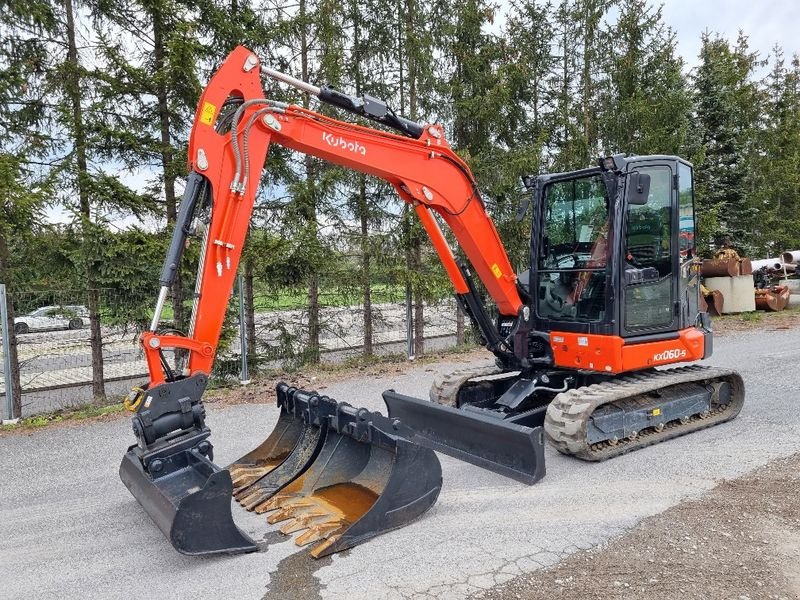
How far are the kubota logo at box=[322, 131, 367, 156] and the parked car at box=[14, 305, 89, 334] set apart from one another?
228 inches

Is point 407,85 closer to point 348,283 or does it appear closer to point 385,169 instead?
point 348,283

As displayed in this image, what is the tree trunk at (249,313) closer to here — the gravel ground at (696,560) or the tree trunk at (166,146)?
the tree trunk at (166,146)

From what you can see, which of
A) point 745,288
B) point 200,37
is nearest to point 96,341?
point 200,37

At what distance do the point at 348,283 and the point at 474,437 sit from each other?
623 cm

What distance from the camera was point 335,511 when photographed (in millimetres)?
3789

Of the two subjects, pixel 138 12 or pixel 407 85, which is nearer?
pixel 138 12

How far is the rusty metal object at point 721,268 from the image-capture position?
1488cm

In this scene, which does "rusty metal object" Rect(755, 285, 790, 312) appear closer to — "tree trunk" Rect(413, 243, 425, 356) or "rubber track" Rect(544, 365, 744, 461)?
"tree trunk" Rect(413, 243, 425, 356)

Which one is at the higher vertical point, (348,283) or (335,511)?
(348,283)

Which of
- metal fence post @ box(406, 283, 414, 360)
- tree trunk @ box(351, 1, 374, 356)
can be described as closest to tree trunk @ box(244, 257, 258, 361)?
tree trunk @ box(351, 1, 374, 356)

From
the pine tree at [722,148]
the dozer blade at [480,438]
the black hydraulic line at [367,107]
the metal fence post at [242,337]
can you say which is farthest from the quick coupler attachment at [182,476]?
the pine tree at [722,148]

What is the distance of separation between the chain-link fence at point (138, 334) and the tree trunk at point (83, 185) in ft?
0.10

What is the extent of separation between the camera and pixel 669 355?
17.9 ft

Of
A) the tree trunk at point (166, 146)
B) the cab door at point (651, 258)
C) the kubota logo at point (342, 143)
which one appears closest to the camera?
the kubota logo at point (342, 143)
